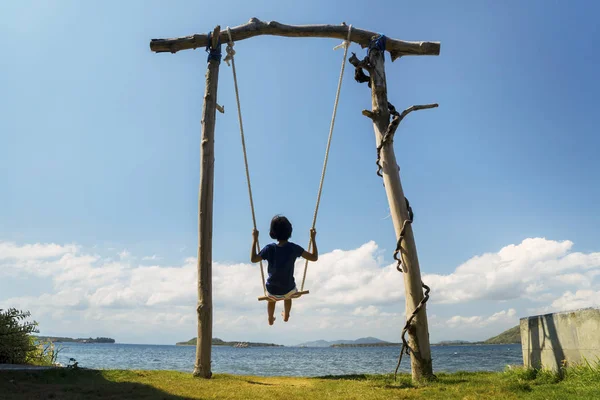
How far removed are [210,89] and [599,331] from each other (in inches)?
276

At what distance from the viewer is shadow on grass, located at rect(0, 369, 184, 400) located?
5211 mm

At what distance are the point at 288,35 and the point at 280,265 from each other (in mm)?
4374

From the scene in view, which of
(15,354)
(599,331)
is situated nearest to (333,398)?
(599,331)

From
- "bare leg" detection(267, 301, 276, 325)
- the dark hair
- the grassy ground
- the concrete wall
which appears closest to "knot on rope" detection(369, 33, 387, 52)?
the dark hair

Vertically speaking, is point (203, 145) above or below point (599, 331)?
above

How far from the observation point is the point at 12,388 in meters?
5.54

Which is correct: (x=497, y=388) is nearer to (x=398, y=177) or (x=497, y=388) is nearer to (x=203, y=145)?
(x=398, y=177)

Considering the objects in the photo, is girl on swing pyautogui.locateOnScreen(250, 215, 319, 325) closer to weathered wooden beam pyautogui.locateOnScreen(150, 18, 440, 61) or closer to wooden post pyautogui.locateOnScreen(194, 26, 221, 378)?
wooden post pyautogui.locateOnScreen(194, 26, 221, 378)

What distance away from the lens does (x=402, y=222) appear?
7078 millimetres

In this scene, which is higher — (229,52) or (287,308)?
(229,52)

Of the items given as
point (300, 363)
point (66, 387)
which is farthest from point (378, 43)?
point (300, 363)

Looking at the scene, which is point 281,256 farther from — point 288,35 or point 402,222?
point 288,35

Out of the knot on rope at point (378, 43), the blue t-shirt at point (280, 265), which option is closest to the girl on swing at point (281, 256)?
the blue t-shirt at point (280, 265)

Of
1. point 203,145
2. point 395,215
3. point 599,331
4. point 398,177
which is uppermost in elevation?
point 203,145
